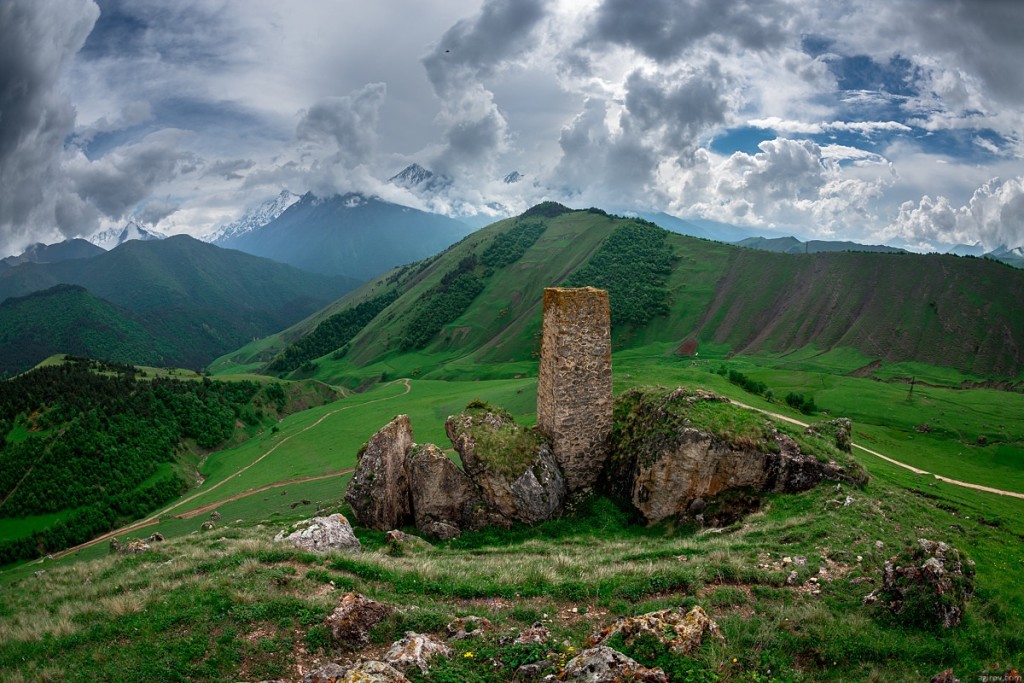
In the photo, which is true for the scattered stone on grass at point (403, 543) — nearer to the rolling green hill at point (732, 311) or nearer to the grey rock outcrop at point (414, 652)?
the grey rock outcrop at point (414, 652)

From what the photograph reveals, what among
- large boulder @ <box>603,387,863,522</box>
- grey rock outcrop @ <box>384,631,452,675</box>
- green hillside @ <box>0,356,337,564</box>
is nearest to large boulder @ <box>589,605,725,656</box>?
grey rock outcrop @ <box>384,631,452,675</box>

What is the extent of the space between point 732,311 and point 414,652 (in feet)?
455

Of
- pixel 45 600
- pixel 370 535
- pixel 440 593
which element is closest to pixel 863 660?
pixel 440 593

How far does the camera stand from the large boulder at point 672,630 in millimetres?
8727

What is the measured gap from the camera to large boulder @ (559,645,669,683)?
7598 millimetres

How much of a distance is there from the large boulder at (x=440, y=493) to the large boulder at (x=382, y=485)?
94 centimetres

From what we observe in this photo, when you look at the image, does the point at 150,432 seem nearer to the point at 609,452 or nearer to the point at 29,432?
the point at 29,432

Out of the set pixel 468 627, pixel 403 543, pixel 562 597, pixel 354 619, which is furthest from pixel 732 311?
pixel 354 619

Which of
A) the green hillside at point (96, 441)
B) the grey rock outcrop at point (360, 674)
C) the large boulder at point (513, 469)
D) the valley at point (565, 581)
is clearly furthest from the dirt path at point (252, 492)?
the grey rock outcrop at point (360, 674)

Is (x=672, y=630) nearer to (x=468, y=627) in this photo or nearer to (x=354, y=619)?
(x=468, y=627)

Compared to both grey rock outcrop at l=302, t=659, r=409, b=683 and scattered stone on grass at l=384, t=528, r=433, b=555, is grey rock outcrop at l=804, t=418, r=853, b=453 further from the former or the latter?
grey rock outcrop at l=302, t=659, r=409, b=683

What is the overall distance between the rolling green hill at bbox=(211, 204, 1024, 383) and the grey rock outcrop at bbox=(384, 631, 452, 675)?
11791 centimetres

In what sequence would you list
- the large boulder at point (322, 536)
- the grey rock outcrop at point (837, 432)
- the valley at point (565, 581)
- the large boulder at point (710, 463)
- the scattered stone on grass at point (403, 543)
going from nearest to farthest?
1. the valley at point (565, 581)
2. the large boulder at point (322, 536)
3. the scattered stone on grass at point (403, 543)
4. the large boulder at point (710, 463)
5. the grey rock outcrop at point (837, 432)

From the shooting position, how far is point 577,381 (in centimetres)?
2239
